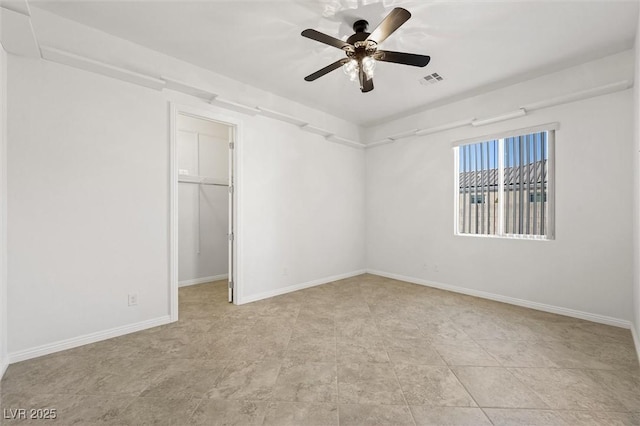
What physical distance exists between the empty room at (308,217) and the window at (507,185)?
0.10ft

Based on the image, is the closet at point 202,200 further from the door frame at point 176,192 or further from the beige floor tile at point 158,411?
the beige floor tile at point 158,411

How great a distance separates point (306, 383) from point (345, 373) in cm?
33

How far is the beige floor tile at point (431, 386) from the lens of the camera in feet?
6.04

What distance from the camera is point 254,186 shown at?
13.2 ft

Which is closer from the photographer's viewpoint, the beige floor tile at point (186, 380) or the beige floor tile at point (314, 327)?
the beige floor tile at point (186, 380)

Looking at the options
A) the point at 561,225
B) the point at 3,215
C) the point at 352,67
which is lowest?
the point at 561,225

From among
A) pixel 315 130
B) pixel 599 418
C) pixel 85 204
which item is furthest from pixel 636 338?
pixel 85 204

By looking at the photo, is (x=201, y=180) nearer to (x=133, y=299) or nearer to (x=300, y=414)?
(x=133, y=299)

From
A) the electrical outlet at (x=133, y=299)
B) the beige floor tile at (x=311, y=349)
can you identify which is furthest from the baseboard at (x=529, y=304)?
the electrical outlet at (x=133, y=299)

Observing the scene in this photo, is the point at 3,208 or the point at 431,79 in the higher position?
the point at 431,79

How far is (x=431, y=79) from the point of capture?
369 centimetres

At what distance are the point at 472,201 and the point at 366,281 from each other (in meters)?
2.26

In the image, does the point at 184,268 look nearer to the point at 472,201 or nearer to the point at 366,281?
the point at 366,281

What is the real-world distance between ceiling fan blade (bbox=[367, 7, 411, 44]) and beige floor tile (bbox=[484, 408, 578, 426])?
2.72 metres
